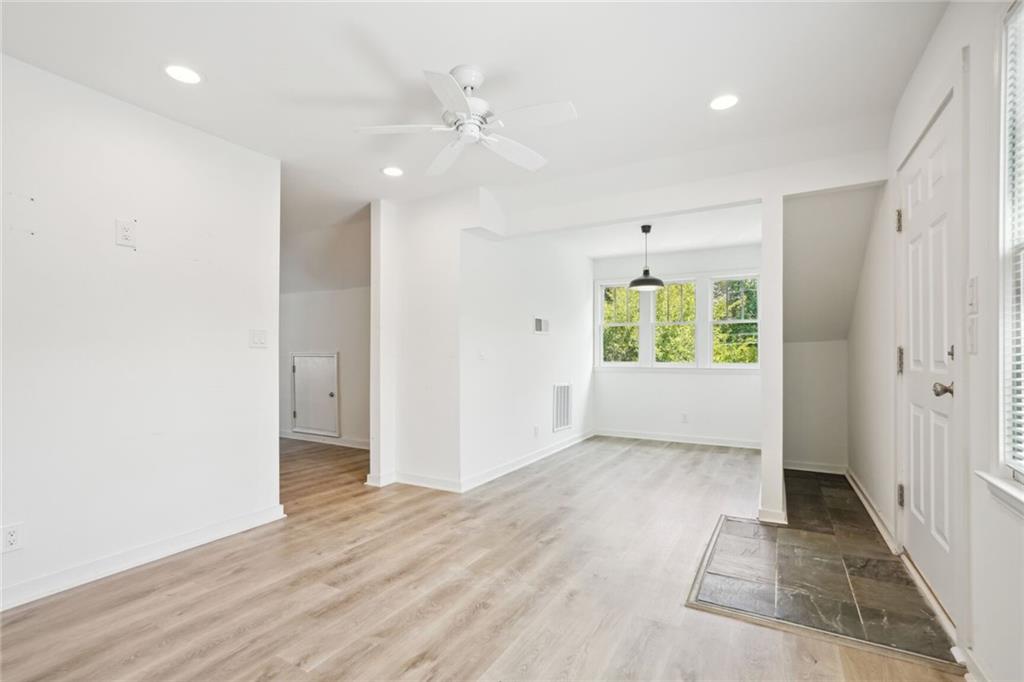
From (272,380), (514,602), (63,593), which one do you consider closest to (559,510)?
(514,602)

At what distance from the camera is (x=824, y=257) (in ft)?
13.2

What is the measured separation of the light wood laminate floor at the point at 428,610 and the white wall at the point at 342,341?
2.57 meters

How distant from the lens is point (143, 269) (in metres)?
2.84

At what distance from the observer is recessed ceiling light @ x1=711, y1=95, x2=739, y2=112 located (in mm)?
2721

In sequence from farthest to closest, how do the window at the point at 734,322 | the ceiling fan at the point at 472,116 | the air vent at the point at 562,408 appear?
the window at the point at 734,322 → the air vent at the point at 562,408 → the ceiling fan at the point at 472,116

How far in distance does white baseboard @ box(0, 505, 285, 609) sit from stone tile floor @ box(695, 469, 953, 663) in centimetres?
290

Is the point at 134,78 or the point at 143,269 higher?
the point at 134,78

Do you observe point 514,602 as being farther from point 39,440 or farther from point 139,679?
point 39,440

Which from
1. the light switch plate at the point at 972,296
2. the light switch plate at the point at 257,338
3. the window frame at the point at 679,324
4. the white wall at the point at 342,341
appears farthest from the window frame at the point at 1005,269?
the white wall at the point at 342,341

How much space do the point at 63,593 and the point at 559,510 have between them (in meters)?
2.92

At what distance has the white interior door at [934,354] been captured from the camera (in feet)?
6.40

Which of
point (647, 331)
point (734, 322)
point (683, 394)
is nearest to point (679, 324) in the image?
point (647, 331)

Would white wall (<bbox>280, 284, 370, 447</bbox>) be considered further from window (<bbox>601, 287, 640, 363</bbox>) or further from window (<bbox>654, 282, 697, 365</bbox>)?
window (<bbox>654, 282, 697, 365</bbox>)

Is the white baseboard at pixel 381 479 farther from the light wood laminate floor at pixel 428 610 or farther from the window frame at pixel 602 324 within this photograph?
the window frame at pixel 602 324
